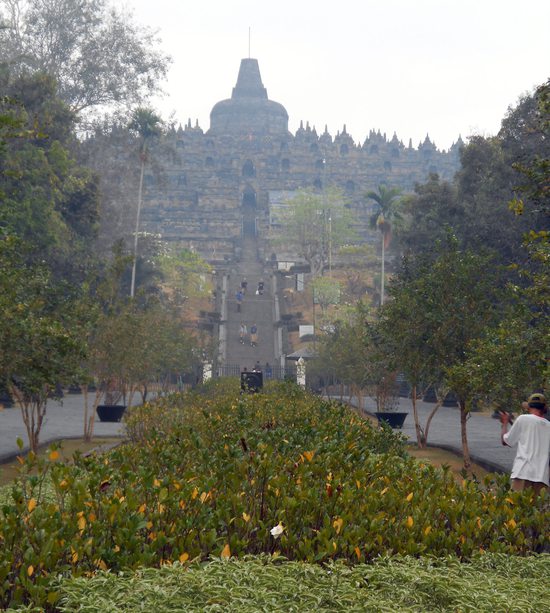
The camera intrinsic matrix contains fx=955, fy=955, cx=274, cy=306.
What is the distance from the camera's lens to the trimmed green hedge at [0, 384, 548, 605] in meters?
5.62

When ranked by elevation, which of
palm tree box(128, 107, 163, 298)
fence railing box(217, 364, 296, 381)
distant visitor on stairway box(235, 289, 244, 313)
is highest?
palm tree box(128, 107, 163, 298)

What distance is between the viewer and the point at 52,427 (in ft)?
89.1

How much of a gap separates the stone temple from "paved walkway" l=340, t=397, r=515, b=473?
60.1 meters

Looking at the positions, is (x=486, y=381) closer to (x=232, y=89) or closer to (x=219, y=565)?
(x=219, y=565)

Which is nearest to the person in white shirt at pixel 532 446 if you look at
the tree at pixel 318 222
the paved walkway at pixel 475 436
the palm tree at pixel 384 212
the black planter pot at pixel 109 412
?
the paved walkway at pixel 475 436

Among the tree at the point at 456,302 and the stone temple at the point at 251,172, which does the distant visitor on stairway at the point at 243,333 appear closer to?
the stone temple at the point at 251,172

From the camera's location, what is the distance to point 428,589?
220 inches

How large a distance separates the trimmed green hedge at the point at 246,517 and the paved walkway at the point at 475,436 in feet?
32.7

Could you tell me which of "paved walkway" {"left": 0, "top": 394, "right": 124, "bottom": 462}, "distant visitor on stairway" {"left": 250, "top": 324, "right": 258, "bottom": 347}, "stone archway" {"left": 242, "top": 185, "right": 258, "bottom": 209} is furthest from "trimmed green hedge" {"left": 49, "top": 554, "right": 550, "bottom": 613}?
"stone archway" {"left": 242, "top": 185, "right": 258, "bottom": 209}

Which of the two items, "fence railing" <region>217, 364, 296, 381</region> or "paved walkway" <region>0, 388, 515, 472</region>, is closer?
"paved walkway" <region>0, 388, 515, 472</region>

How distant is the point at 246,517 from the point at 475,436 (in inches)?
843

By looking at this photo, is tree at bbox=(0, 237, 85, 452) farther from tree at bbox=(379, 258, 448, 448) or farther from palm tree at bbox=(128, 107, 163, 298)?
palm tree at bbox=(128, 107, 163, 298)

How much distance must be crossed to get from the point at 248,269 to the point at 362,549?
84411 millimetres

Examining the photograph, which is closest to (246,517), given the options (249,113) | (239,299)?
(239,299)
